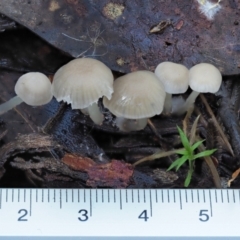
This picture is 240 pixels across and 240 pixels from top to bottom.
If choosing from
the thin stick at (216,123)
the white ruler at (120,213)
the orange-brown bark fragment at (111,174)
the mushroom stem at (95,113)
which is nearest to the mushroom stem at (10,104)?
the mushroom stem at (95,113)

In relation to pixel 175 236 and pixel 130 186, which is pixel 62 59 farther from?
pixel 175 236

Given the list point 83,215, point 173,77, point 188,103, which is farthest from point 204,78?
point 83,215

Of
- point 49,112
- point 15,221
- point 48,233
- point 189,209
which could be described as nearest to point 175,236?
point 189,209

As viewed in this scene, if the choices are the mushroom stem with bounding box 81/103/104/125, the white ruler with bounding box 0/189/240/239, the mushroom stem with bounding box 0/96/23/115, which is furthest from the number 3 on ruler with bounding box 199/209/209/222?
the mushroom stem with bounding box 0/96/23/115

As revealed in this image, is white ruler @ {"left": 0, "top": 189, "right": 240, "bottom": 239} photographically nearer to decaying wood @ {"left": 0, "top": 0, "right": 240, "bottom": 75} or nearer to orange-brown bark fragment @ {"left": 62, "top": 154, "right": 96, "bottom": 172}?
orange-brown bark fragment @ {"left": 62, "top": 154, "right": 96, "bottom": 172}

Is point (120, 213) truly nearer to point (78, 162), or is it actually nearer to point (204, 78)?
point (78, 162)

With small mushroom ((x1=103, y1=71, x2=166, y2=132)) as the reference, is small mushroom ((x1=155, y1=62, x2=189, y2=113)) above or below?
above
